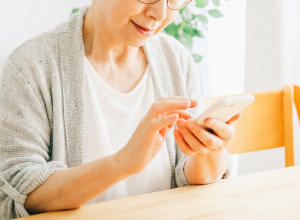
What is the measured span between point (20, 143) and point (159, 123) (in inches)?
15.6

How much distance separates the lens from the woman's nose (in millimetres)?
872

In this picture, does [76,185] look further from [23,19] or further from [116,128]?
[23,19]

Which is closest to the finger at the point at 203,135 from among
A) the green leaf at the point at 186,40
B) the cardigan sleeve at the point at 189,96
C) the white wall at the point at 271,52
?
the cardigan sleeve at the point at 189,96

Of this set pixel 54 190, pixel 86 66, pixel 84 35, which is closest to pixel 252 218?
pixel 54 190

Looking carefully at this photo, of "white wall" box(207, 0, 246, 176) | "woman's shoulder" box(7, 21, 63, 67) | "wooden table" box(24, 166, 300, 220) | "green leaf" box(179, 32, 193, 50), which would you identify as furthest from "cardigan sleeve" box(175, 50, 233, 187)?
"white wall" box(207, 0, 246, 176)

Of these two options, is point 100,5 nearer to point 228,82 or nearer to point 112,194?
point 112,194

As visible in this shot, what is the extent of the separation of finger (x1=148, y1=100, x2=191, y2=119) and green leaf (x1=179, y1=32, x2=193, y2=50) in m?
1.28

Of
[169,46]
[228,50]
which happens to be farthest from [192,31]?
[169,46]

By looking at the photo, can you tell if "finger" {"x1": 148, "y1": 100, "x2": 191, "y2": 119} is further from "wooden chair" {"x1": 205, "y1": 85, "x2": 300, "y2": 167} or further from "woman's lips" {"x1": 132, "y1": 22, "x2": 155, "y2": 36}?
"wooden chair" {"x1": 205, "y1": 85, "x2": 300, "y2": 167}

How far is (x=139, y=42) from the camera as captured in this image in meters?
0.94

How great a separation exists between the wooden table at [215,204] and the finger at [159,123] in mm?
166

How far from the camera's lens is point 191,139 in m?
0.79

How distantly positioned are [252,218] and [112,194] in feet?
1.75

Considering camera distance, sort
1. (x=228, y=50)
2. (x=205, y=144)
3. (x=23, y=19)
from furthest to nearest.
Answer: (x=228, y=50) → (x=23, y=19) → (x=205, y=144)
